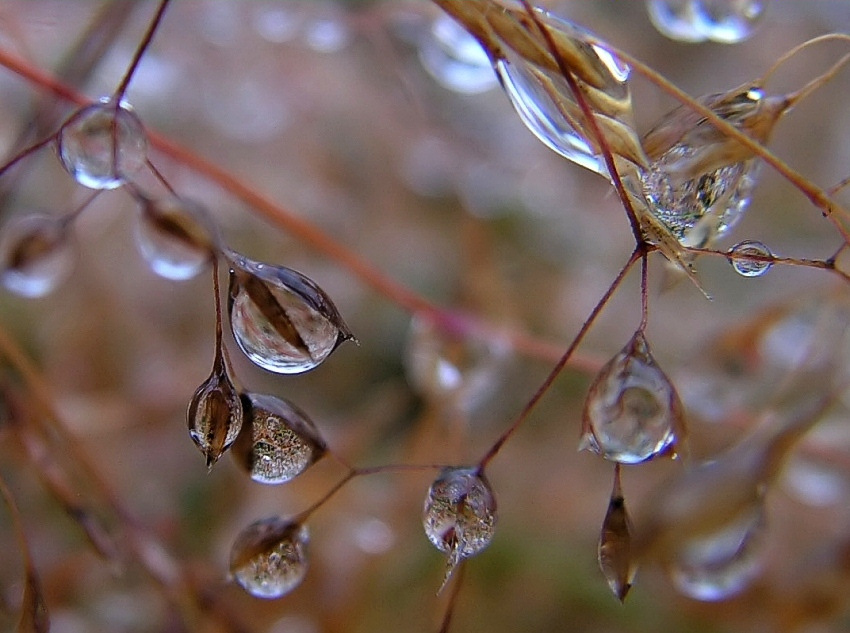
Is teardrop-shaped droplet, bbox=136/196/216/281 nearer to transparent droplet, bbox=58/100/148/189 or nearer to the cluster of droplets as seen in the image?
transparent droplet, bbox=58/100/148/189

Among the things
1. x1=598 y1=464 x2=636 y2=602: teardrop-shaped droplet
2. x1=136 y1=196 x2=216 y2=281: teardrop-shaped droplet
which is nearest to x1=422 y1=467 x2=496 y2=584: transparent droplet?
x1=598 y1=464 x2=636 y2=602: teardrop-shaped droplet

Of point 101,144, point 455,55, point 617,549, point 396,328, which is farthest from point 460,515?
point 396,328

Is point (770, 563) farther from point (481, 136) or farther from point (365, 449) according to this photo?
point (481, 136)

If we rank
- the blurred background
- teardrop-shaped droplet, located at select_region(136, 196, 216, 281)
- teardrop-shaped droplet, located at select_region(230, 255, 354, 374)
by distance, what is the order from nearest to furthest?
teardrop-shaped droplet, located at select_region(230, 255, 354, 374) < teardrop-shaped droplet, located at select_region(136, 196, 216, 281) < the blurred background

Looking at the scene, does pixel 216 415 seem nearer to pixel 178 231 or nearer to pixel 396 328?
pixel 178 231

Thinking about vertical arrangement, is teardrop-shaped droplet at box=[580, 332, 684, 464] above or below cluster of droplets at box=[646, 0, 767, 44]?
below
